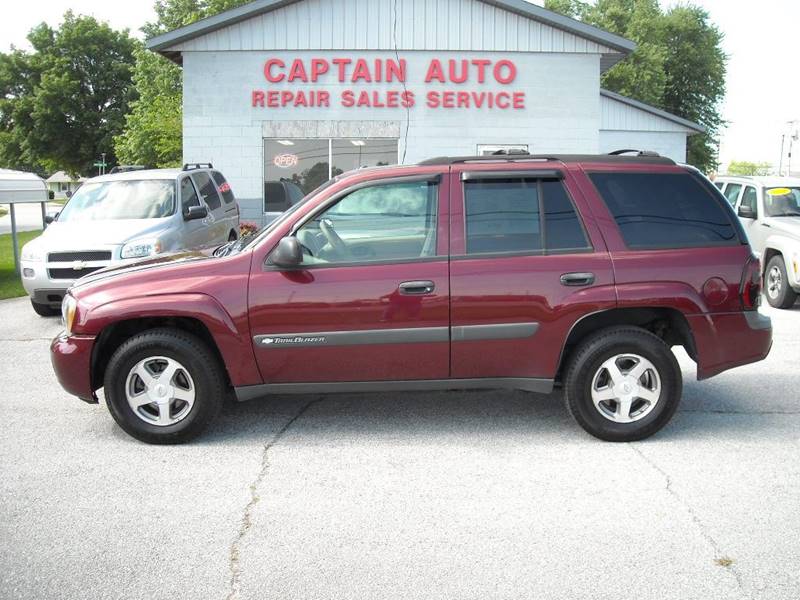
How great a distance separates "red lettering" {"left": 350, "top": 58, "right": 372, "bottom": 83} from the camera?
17984mm

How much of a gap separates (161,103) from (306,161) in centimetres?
2387

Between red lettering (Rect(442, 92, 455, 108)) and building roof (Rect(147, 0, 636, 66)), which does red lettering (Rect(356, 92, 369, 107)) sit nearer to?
red lettering (Rect(442, 92, 455, 108))

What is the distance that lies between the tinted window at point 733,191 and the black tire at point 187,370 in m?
10.2

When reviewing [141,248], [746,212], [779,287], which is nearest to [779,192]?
[746,212]

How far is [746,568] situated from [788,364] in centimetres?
461

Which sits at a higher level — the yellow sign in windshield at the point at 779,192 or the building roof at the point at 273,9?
the building roof at the point at 273,9

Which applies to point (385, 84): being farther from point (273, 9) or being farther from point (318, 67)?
point (273, 9)

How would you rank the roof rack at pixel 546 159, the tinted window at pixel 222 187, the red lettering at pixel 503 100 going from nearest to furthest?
the roof rack at pixel 546 159 < the tinted window at pixel 222 187 < the red lettering at pixel 503 100

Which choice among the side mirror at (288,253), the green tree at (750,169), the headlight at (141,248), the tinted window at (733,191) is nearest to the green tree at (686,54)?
the green tree at (750,169)

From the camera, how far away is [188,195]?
11.8 metres

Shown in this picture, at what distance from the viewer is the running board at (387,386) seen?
5387mm

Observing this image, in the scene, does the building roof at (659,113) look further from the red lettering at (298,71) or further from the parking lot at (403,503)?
the parking lot at (403,503)

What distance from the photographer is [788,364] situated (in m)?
7.77

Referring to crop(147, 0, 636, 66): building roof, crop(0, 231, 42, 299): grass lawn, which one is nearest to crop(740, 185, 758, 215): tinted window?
crop(147, 0, 636, 66): building roof
